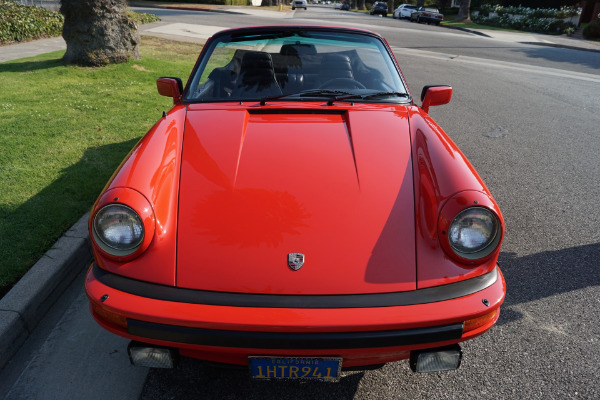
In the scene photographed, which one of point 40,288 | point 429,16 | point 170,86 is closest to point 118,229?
point 40,288

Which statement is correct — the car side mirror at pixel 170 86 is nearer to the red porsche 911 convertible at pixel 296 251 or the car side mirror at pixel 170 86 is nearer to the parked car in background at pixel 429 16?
the red porsche 911 convertible at pixel 296 251

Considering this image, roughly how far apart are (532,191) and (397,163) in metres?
2.89

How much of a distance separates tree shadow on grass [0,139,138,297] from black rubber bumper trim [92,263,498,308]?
1458mm

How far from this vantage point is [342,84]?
9.65ft

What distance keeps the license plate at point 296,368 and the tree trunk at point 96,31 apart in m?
8.06

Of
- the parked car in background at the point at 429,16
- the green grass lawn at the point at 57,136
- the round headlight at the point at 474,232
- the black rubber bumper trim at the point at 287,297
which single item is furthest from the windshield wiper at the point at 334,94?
the parked car in background at the point at 429,16

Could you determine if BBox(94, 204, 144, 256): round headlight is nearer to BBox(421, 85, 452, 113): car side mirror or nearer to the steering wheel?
the steering wheel

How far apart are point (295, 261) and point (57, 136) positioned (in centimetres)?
431

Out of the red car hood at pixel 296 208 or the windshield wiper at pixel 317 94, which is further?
the windshield wiper at pixel 317 94

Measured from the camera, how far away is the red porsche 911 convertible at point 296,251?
1.65 meters

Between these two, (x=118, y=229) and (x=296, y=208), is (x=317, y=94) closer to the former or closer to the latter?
(x=296, y=208)

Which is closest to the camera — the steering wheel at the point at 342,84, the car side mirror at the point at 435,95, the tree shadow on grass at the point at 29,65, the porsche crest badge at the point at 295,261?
the porsche crest badge at the point at 295,261

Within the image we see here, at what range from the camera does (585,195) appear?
14.3 ft

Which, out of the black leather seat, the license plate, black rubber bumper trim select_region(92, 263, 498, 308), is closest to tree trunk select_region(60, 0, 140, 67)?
the black leather seat
